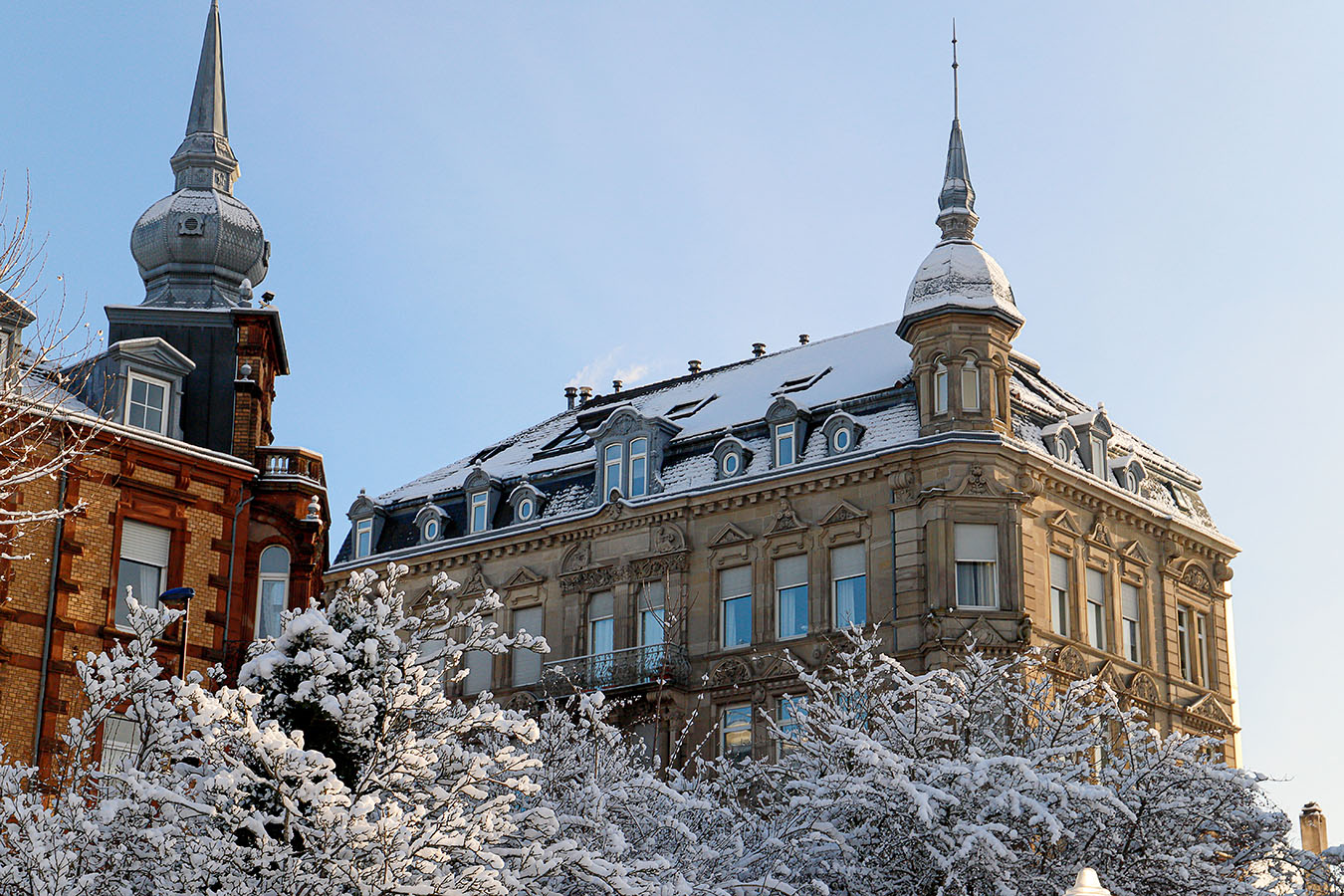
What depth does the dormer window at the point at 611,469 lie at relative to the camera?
1897 inches

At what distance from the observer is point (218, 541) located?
35.8 m

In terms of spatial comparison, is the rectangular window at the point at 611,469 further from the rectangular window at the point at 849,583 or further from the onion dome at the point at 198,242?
the onion dome at the point at 198,242

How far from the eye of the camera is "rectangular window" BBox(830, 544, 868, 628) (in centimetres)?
4362

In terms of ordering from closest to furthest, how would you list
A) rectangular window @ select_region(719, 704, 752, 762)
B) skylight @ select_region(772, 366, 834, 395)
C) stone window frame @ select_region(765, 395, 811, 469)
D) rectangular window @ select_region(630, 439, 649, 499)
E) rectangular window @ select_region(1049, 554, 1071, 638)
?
rectangular window @ select_region(1049, 554, 1071, 638) → rectangular window @ select_region(719, 704, 752, 762) → stone window frame @ select_region(765, 395, 811, 469) → rectangular window @ select_region(630, 439, 649, 499) → skylight @ select_region(772, 366, 834, 395)

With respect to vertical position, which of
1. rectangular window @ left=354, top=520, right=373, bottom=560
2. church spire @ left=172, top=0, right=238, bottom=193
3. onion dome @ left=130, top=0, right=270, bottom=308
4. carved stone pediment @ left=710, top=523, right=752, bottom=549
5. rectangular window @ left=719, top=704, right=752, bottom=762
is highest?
church spire @ left=172, top=0, right=238, bottom=193

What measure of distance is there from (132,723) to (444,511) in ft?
60.5

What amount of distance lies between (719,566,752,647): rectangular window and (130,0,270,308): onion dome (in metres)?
13.0

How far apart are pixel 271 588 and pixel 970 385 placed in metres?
16.3

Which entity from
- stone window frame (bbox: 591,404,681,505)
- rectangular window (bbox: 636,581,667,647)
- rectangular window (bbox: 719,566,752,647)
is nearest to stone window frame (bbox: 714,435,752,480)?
stone window frame (bbox: 591,404,681,505)

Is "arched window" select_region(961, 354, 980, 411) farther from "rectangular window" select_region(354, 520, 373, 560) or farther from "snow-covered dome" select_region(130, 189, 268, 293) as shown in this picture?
"rectangular window" select_region(354, 520, 373, 560)

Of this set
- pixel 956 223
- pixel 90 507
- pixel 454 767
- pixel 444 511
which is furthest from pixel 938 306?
pixel 454 767

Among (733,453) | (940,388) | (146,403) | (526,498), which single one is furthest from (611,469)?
(146,403)

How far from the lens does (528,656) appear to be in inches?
1939

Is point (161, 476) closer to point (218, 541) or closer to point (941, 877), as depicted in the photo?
point (218, 541)
